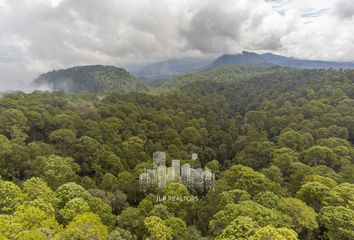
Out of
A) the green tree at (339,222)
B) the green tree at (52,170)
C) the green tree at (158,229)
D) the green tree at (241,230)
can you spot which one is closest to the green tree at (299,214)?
the green tree at (339,222)

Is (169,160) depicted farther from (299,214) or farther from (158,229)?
(299,214)

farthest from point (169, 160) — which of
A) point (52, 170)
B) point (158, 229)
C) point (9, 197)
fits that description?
point (9, 197)

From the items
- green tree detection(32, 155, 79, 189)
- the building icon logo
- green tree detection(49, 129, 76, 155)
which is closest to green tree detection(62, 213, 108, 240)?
green tree detection(32, 155, 79, 189)

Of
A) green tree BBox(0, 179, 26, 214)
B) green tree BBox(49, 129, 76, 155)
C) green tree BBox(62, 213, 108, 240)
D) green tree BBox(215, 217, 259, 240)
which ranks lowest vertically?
green tree BBox(215, 217, 259, 240)

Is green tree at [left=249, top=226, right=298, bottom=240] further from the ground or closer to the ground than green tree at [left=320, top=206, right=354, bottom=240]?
further from the ground

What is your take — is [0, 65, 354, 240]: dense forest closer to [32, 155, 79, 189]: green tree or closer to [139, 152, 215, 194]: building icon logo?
[32, 155, 79, 189]: green tree

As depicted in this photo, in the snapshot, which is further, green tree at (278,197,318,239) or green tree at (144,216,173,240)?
green tree at (278,197,318,239)

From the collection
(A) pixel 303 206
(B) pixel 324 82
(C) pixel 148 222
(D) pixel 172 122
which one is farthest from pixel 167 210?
(B) pixel 324 82

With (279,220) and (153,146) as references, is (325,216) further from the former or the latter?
(153,146)
